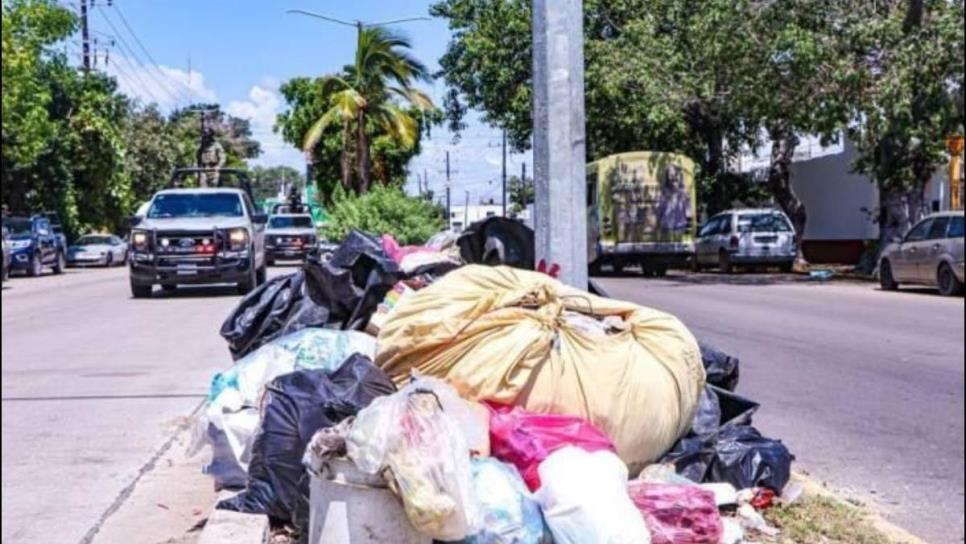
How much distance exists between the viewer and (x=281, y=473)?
505cm

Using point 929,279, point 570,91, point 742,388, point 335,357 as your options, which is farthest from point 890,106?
point 335,357

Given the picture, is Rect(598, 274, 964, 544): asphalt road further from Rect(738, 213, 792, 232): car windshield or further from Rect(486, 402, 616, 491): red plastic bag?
Rect(738, 213, 792, 232): car windshield

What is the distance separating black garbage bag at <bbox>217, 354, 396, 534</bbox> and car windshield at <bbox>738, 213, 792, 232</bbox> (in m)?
25.4

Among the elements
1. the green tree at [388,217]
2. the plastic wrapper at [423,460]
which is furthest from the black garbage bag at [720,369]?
the green tree at [388,217]

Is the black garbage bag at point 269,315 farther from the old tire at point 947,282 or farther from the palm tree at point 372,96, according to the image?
the palm tree at point 372,96

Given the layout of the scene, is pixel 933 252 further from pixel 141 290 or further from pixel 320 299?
pixel 320 299

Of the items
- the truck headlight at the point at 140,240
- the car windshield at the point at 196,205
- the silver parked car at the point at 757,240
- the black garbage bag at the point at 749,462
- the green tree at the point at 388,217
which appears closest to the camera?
the black garbage bag at the point at 749,462

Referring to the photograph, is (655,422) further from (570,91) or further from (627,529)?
(570,91)

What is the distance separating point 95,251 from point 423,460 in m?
41.2

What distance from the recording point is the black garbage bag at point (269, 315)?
7.16 metres

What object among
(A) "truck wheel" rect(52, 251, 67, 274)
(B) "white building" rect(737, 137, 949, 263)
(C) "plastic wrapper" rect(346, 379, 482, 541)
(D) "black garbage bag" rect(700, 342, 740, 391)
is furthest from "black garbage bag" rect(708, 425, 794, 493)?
(A) "truck wheel" rect(52, 251, 67, 274)

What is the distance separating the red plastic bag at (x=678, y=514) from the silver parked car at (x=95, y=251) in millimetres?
39712

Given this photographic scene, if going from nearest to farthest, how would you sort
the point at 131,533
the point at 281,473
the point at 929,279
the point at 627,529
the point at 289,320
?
1. the point at 627,529
2. the point at 281,473
3. the point at 131,533
4. the point at 289,320
5. the point at 929,279

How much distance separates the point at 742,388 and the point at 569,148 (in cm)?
436
